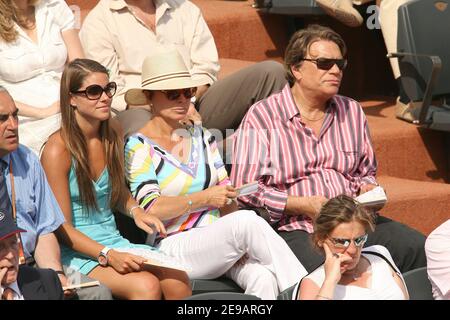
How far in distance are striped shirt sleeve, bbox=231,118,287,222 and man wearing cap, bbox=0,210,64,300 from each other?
4.31 ft

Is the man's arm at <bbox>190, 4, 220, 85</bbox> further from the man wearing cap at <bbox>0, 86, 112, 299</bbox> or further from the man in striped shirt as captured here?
the man wearing cap at <bbox>0, 86, 112, 299</bbox>

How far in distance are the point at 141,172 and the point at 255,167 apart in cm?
54

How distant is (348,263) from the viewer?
15.2 feet

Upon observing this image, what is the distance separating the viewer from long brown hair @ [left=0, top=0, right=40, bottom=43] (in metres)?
5.72

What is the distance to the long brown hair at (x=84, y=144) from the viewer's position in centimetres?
513

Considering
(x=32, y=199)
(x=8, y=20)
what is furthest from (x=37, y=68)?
(x=32, y=199)

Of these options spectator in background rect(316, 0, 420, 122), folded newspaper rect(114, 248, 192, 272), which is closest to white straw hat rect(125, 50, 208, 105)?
folded newspaper rect(114, 248, 192, 272)

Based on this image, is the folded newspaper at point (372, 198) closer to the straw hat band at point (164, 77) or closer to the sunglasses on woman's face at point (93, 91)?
the straw hat band at point (164, 77)

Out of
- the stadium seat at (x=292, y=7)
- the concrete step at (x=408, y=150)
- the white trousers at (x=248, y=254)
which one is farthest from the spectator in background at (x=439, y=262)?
the stadium seat at (x=292, y=7)

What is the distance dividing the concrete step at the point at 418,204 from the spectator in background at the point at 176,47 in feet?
3.01

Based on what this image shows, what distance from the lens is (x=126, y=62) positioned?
6059 millimetres

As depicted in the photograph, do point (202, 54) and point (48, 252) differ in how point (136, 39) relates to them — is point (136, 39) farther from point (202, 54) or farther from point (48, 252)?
point (48, 252)
